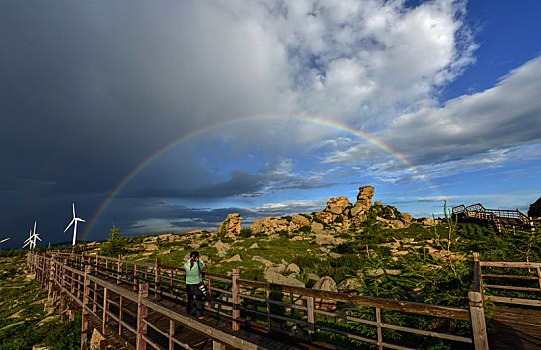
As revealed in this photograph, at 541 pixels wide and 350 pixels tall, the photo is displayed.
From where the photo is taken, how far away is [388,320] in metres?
7.47

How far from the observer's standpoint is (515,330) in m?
7.07

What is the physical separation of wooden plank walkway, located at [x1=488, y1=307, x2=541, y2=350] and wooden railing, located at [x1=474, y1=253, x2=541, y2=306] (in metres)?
A: 0.39

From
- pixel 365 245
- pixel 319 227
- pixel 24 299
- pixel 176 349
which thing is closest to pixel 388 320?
pixel 176 349

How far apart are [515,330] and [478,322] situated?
6326 millimetres

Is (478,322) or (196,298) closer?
(478,322)

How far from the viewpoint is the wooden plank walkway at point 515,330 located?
6.23 metres

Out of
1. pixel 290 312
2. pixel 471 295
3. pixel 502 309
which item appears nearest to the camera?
pixel 471 295

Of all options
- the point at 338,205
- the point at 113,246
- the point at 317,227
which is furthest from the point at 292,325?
the point at 338,205

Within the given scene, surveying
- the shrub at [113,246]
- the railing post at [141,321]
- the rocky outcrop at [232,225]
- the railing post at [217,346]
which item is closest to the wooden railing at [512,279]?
the railing post at [217,346]

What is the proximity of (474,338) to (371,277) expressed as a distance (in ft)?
19.5

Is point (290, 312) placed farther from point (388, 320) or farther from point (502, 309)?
point (502, 309)

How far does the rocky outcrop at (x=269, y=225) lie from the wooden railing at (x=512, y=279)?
5482 centimetres

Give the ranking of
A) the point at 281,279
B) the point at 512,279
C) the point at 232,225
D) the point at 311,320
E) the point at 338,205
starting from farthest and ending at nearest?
A: the point at 338,205 < the point at 232,225 < the point at 281,279 < the point at 512,279 < the point at 311,320

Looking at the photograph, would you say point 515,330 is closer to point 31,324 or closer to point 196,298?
point 196,298
